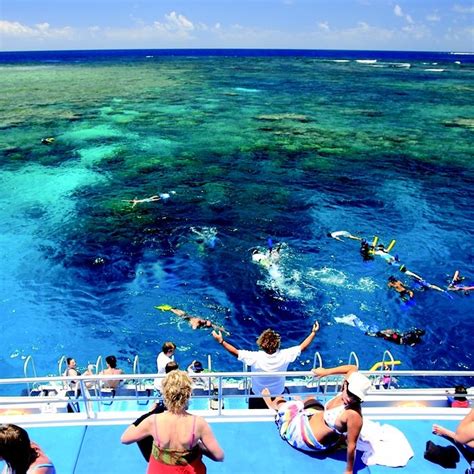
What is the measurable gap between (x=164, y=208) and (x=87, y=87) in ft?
236

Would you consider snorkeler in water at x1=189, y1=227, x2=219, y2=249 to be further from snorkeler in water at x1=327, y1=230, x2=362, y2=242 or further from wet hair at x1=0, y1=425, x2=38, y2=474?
wet hair at x1=0, y1=425, x2=38, y2=474

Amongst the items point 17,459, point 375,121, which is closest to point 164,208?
point 17,459

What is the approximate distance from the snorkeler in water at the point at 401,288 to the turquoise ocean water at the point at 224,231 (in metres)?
0.33

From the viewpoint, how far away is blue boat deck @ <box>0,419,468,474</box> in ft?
23.0

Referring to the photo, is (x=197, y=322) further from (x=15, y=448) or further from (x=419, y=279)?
(x=15, y=448)

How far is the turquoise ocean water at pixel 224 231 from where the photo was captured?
18.5 metres

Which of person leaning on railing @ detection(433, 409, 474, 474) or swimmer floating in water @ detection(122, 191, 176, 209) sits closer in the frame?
person leaning on railing @ detection(433, 409, 474, 474)

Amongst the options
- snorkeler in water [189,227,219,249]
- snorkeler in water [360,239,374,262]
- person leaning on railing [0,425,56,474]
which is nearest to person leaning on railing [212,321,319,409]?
person leaning on railing [0,425,56,474]

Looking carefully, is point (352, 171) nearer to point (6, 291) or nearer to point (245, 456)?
point (6, 291)

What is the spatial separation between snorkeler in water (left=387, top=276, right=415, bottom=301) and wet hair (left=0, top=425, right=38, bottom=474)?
60.0 feet

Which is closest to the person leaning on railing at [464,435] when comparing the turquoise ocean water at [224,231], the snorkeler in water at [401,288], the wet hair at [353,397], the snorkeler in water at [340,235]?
the wet hair at [353,397]

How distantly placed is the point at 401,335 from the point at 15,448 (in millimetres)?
16146

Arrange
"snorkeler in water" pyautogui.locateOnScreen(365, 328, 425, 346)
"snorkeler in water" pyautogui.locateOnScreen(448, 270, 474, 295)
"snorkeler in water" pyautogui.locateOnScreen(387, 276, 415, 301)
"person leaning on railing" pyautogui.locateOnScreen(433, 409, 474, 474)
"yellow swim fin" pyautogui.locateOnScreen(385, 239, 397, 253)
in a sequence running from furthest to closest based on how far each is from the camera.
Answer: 1. "yellow swim fin" pyautogui.locateOnScreen(385, 239, 397, 253)
2. "snorkeler in water" pyautogui.locateOnScreen(448, 270, 474, 295)
3. "snorkeler in water" pyautogui.locateOnScreen(387, 276, 415, 301)
4. "snorkeler in water" pyautogui.locateOnScreen(365, 328, 425, 346)
5. "person leaning on railing" pyautogui.locateOnScreen(433, 409, 474, 474)

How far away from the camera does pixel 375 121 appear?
190ft
